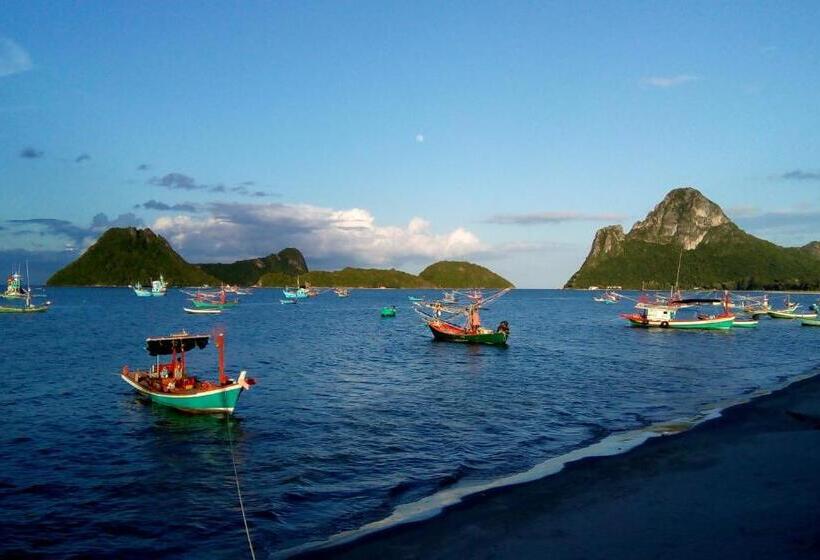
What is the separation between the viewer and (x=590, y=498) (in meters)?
16.3

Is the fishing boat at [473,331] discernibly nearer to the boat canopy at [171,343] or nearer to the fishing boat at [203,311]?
the boat canopy at [171,343]

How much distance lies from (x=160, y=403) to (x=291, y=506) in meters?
16.5

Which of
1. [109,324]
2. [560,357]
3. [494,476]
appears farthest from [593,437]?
[109,324]

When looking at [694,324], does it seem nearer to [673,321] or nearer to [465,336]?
[673,321]

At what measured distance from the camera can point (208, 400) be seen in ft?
94.6

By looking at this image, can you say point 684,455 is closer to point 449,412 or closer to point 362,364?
point 449,412

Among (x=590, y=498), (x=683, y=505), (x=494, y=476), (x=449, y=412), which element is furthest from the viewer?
(x=449, y=412)

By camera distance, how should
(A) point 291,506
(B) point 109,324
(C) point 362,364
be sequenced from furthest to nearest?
(B) point 109,324 < (C) point 362,364 < (A) point 291,506

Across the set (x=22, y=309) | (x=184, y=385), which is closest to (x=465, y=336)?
(x=184, y=385)

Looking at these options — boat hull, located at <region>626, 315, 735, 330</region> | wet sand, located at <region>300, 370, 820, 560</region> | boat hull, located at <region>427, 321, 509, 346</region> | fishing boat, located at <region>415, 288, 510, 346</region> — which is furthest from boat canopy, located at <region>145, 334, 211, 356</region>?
boat hull, located at <region>626, 315, 735, 330</region>

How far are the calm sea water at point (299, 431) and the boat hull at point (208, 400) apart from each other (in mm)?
550

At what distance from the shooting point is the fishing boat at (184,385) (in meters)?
28.5

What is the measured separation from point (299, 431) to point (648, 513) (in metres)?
16.3

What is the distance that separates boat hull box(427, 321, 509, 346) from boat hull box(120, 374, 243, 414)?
130ft
